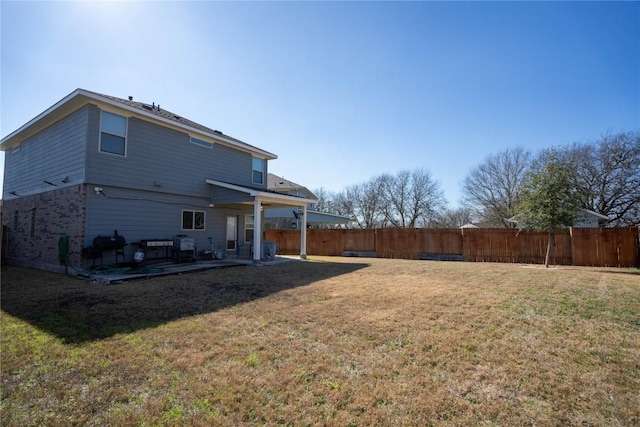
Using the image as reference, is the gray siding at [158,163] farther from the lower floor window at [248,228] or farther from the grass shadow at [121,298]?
the grass shadow at [121,298]

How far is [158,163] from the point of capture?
1117 cm

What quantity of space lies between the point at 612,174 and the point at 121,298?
33728 millimetres

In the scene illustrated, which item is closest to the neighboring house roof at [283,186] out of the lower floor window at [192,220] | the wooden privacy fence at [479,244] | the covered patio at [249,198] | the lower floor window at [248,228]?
the wooden privacy fence at [479,244]

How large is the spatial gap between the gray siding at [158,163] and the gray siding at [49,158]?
0.42m

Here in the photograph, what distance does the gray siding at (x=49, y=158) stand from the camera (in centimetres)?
966

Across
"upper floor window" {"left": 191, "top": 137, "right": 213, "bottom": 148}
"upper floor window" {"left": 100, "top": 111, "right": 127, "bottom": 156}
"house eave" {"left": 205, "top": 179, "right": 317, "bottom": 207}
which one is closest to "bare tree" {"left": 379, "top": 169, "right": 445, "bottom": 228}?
"house eave" {"left": 205, "top": 179, "right": 317, "bottom": 207}

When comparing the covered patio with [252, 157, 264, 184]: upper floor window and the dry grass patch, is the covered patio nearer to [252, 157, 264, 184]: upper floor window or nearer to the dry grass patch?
[252, 157, 264, 184]: upper floor window

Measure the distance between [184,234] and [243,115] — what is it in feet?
17.4

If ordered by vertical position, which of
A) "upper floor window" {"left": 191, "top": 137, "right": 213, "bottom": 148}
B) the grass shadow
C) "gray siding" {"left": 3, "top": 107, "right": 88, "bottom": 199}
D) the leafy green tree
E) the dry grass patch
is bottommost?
the dry grass patch

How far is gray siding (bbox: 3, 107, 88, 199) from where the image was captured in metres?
9.66

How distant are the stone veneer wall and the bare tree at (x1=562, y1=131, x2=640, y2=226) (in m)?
30.0

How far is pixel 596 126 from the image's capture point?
25000 mm

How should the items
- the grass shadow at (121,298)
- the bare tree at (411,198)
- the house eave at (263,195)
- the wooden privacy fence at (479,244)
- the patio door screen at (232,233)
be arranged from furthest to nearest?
the bare tree at (411,198)
the patio door screen at (232,233)
the wooden privacy fence at (479,244)
the house eave at (263,195)
the grass shadow at (121,298)

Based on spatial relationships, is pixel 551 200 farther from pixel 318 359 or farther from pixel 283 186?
pixel 283 186
